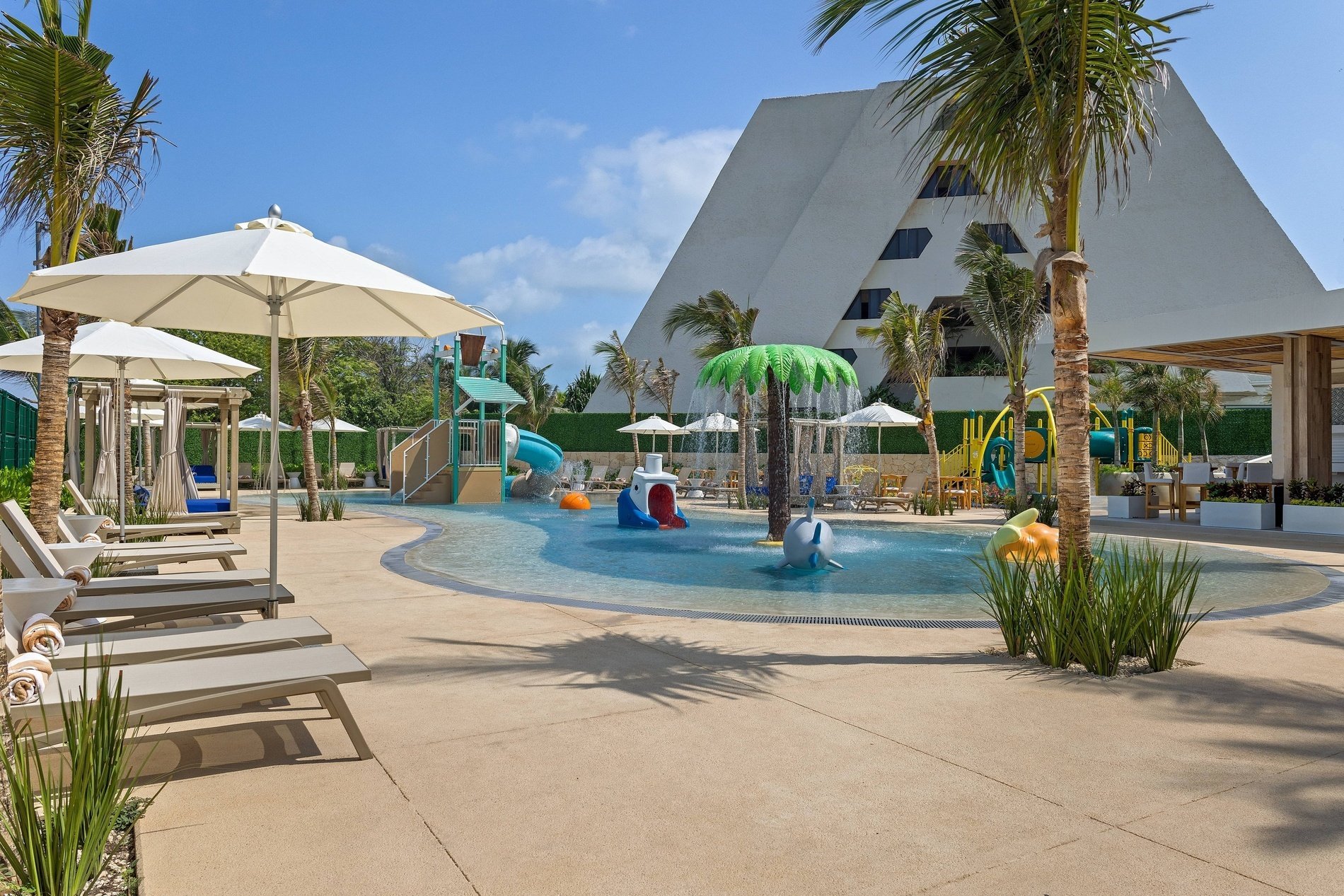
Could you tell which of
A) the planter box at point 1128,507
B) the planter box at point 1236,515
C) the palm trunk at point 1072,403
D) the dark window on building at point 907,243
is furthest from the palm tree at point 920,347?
the dark window on building at point 907,243

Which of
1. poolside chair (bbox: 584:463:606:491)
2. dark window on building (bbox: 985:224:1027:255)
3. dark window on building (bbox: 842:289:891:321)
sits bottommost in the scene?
poolside chair (bbox: 584:463:606:491)

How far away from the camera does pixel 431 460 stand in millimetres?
22609

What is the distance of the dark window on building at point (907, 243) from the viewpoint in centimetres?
3669

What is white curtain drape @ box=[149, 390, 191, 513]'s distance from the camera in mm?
12664

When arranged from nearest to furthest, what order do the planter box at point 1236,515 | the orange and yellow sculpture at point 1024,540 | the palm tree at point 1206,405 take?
1. the orange and yellow sculpture at point 1024,540
2. the planter box at point 1236,515
3. the palm tree at point 1206,405

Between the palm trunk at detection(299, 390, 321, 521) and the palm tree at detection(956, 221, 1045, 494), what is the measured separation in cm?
1281

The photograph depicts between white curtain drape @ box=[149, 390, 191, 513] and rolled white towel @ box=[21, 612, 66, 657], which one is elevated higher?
white curtain drape @ box=[149, 390, 191, 513]

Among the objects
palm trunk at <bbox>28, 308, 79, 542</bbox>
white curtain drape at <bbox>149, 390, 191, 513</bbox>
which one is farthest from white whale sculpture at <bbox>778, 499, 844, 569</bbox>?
white curtain drape at <bbox>149, 390, 191, 513</bbox>

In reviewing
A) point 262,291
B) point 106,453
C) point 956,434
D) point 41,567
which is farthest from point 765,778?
point 956,434

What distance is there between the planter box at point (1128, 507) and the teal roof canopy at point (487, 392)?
13.4 meters

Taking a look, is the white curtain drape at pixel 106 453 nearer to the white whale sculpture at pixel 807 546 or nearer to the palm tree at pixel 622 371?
the white whale sculpture at pixel 807 546

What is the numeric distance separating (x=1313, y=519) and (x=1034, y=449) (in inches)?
231

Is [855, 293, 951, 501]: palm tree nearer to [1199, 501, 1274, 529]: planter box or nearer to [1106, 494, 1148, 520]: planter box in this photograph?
[1106, 494, 1148, 520]: planter box

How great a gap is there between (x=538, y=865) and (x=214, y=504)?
1403cm
